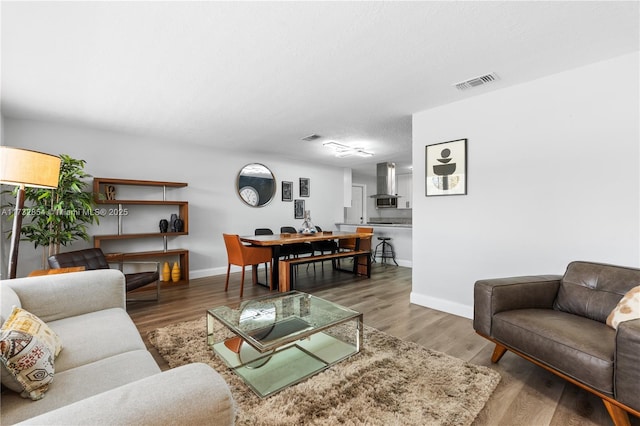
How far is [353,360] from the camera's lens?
6.85 feet

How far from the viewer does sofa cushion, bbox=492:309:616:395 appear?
1.42m

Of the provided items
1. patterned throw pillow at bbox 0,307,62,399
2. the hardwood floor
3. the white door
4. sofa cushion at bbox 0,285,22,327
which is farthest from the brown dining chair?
the white door

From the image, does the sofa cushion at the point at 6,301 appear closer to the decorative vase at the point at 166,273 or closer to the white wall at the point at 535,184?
the decorative vase at the point at 166,273

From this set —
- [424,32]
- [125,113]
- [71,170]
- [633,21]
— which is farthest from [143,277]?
[633,21]

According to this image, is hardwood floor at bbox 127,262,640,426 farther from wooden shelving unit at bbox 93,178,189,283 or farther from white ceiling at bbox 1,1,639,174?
white ceiling at bbox 1,1,639,174

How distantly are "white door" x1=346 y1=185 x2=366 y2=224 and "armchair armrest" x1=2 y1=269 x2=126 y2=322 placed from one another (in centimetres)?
715

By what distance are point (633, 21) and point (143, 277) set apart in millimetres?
4763

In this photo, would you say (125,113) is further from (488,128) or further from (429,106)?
(488,128)

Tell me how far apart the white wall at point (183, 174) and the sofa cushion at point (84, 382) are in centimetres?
360

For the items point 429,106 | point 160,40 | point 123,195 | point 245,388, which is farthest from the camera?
point 123,195

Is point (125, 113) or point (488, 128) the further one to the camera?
point (125, 113)

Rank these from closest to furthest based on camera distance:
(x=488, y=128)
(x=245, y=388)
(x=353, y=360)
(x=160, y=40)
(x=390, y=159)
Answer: (x=245, y=388)
(x=160, y=40)
(x=353, y=360)
(x=488, y=128)
(x=390, y=159)

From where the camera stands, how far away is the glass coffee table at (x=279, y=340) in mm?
1818

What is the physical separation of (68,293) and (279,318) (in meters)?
1.43
